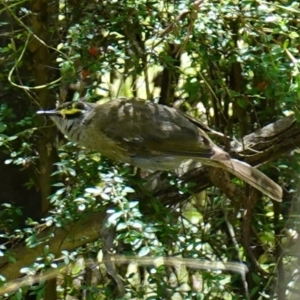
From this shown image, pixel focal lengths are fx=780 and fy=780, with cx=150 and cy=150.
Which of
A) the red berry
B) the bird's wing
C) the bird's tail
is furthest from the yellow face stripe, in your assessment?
the bird's tail

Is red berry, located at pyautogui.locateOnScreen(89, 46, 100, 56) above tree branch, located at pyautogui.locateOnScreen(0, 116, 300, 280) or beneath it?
above

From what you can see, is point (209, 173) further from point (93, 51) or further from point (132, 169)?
point (93, 51)

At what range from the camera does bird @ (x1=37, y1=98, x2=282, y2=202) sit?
2381 millimetres

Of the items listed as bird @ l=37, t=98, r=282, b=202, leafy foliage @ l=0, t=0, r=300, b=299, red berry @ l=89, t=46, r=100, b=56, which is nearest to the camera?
leafy foliage @ l=0, t=0, r=300, b=299

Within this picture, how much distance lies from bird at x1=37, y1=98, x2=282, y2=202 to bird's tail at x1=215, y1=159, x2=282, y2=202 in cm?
9

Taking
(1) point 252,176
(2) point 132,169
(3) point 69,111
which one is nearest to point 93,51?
(3) point 69,111

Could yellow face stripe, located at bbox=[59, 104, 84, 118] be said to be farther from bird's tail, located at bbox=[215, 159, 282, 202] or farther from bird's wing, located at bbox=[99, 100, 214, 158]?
bird's tail, located at bbox=[215, 159, 282, 202]

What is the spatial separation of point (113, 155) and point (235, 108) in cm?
42

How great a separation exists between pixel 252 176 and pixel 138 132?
0.40 metres

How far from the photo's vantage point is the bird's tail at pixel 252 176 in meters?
2.26

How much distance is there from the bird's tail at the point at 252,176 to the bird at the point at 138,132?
88 mm

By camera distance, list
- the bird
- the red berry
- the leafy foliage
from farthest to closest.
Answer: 1. the bird
2. the red berry
3. the leafy foliage

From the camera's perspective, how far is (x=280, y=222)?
7.90ft

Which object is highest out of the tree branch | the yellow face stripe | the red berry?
the red berry
